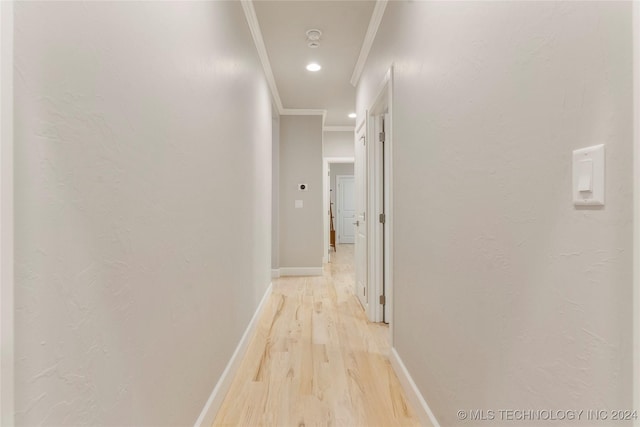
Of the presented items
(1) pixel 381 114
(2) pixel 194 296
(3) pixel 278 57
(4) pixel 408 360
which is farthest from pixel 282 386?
(3) pixel 278 57

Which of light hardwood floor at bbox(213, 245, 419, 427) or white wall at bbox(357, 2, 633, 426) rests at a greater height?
white wall at bbox(357, 2, 633, 426)

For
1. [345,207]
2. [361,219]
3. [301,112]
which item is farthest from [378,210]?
[345,207]

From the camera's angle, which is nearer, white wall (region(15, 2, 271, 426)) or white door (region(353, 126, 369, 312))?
white wall (region(15, 2, 271, 426))

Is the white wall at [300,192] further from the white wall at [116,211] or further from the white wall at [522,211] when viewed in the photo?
the white wall at [522,211]

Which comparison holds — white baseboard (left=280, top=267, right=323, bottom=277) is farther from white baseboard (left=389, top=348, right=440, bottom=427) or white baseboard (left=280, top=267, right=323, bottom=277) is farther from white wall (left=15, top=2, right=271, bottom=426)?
white wall (left=15, top=2, right=271, bottom=426)

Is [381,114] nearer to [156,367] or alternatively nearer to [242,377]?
[242,377]

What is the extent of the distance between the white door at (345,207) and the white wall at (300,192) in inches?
180

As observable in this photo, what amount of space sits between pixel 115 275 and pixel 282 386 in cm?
145

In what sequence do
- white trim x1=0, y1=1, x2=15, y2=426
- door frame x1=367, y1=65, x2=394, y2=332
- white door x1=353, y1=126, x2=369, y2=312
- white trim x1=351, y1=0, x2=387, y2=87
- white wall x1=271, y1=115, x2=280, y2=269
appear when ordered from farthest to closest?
1. white wall x1=271, y1=115, x2=280, y2=269
2. white door x1=353, y1=126, x2=369, y2=312
3. door frame x1=367, y1=65, x2=394, y2=332
4. white trim x1=351, y1=0, x2=387, y2=87
5. white trim x1=0, y1=1, x2=15, y2=426

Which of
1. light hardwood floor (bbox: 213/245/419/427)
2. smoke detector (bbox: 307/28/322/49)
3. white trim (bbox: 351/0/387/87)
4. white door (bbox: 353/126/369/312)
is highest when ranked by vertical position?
smoke detector (bbox: 307/28/322/49)

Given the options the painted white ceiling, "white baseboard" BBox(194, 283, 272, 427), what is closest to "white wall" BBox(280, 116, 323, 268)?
the painted white ceiling

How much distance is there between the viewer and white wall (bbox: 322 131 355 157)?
6.24 m

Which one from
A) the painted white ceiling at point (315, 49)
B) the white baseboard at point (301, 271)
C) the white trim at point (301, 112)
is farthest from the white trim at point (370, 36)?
the white baseboard at point (301, 271)

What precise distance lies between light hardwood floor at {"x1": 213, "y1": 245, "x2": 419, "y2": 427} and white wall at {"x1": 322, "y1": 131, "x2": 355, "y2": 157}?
136 inches
